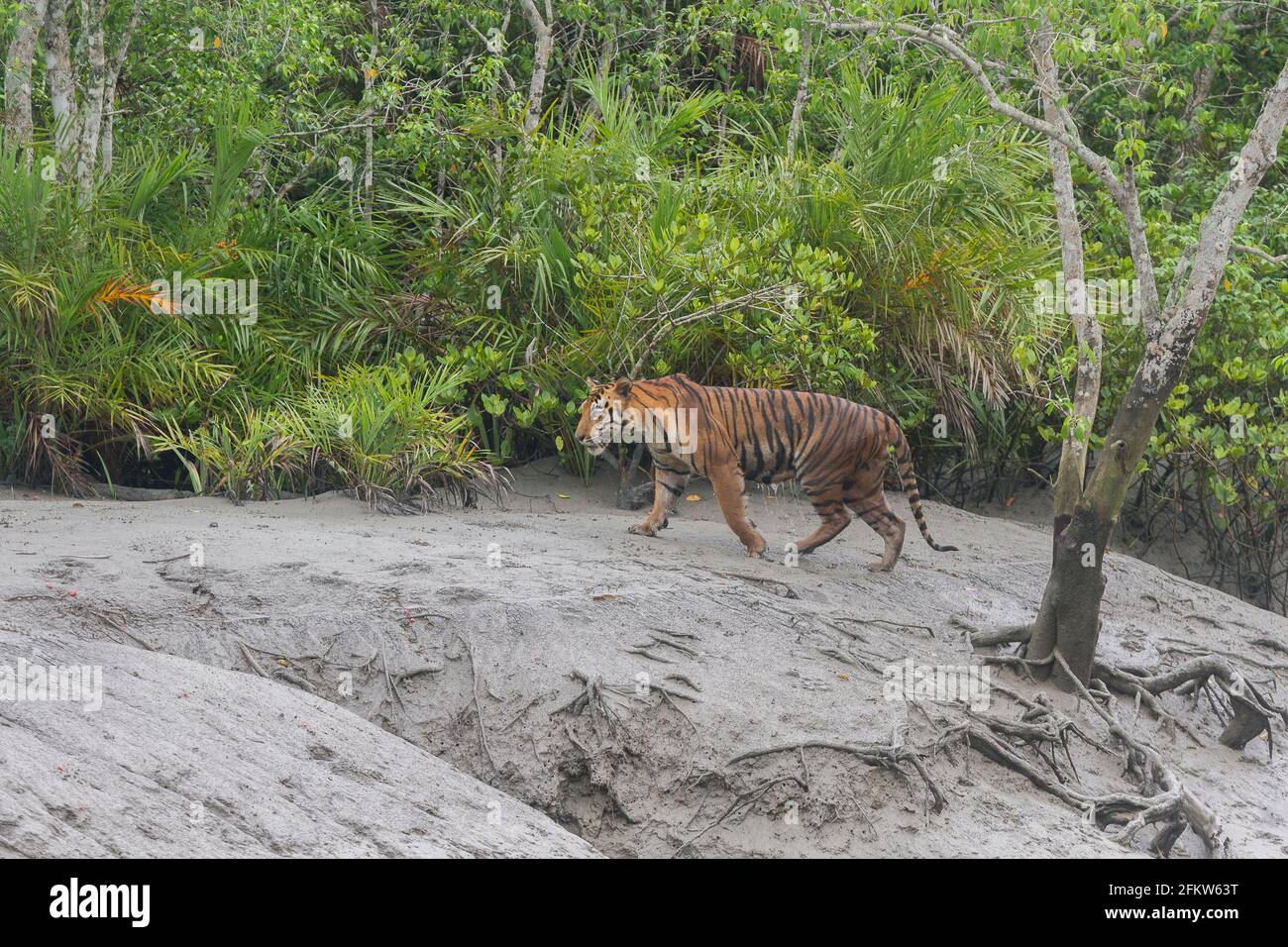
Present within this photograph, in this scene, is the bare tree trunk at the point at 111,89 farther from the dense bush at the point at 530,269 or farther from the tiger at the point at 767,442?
the tiger at the point at 767,442

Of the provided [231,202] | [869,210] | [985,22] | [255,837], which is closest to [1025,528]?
[869,210]

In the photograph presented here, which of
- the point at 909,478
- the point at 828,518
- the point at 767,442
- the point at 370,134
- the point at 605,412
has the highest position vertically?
the point at 370,134

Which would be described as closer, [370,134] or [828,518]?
[828,518]

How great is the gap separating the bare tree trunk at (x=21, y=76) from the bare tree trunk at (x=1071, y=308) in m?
6.28

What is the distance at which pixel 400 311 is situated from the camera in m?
10.5

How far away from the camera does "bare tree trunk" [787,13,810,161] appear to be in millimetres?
10672

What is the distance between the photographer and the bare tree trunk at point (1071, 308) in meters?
7.21

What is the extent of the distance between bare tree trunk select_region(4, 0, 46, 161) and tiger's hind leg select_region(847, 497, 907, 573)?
226 inches

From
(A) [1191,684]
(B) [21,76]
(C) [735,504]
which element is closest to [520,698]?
(C) [735,504]

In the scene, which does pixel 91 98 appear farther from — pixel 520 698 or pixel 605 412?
pixel 520 698

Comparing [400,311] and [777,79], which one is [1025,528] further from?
[400,311]

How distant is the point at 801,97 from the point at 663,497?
12.7 feet

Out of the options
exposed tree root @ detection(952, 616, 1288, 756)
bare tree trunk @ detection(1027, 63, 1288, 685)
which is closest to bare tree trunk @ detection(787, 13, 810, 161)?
bare tree trunk @ detection(1027, 63, 1288, 685)

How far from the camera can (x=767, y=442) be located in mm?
8625
